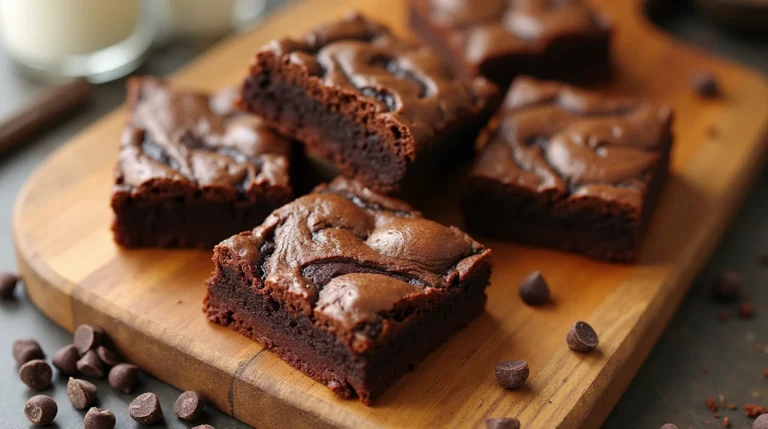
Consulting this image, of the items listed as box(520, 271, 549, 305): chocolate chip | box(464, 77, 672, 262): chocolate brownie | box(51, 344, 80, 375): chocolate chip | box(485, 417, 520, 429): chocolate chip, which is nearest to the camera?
box(485, 417, 520, 429): chocolate chip

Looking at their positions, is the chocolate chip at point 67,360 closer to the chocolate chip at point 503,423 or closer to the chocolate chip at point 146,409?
the chocolate chip at point 146,409

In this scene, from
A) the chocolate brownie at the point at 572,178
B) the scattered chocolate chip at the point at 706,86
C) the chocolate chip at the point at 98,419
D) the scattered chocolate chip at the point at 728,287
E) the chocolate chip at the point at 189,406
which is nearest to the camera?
the chocolate chip at the point at 98,419

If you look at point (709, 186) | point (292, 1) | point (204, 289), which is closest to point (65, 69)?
point (292, 1)

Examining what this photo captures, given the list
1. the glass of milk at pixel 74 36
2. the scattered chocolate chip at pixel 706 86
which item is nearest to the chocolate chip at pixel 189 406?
the glass of milk at pixel 74 36

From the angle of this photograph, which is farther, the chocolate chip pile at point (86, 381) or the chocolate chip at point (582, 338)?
the chocolate chip at point (582, 338)

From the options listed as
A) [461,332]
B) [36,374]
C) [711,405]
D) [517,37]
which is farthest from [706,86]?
[36,374]

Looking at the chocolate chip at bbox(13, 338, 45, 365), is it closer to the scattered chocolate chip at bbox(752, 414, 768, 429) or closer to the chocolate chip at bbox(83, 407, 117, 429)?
the chocolate chip at bbox(83, 407, 117, 429)

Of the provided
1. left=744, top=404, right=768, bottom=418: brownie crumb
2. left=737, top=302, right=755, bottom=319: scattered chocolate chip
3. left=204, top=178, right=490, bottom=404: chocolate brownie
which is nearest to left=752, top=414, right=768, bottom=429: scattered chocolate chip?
left=744, top=404, right=768, bottom=418: brownie crumb
